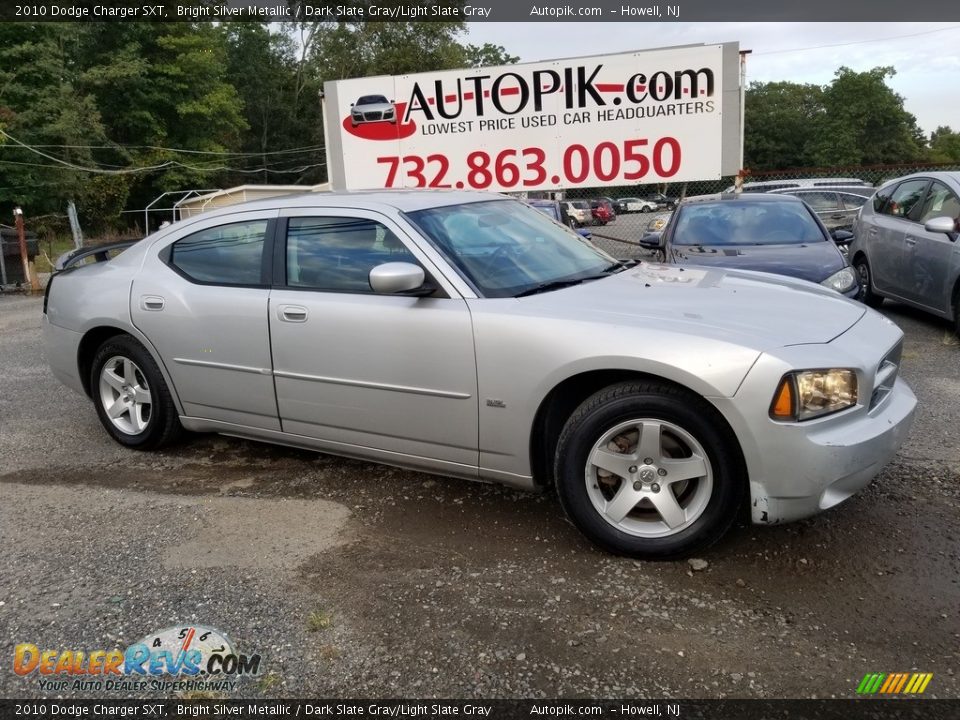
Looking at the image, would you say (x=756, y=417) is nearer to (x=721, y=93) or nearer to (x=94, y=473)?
(x=94, y=473)

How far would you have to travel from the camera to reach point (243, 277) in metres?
4.13

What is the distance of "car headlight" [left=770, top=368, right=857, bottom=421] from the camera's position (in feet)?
9.14

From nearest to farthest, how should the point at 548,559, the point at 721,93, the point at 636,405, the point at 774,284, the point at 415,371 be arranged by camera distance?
1. the point at 636,405
2. the point at 548,559
3. the point at 415,371
4. the point at 774,284
5. the point at 721,93

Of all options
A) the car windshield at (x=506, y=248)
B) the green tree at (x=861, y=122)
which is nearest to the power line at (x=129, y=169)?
the car windshield at (x=506, y=248)

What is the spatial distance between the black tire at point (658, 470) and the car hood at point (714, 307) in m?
0.28

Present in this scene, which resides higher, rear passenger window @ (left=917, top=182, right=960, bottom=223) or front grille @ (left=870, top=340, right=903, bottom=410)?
rear passenger window @ (left=917, top=182, right=960, bottom=223)

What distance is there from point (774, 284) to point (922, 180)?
4.95 m

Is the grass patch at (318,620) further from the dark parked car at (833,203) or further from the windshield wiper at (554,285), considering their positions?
the dark parked car at (833,203)

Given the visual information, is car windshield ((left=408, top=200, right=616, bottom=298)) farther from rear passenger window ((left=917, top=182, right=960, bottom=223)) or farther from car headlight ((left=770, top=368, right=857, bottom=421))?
rear passenger window ((left=917, top=182, right=960, bottom=223))

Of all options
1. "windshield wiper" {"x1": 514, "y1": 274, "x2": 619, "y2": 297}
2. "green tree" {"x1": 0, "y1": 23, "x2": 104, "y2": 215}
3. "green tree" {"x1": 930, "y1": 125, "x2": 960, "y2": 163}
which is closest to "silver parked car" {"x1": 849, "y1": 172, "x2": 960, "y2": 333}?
"windshield wiper" {"x1": 514, "y1": 274, "x2": 619, "y2": 297}

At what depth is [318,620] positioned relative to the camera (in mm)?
2787

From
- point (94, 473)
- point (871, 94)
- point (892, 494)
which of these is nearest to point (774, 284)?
point (892, 494)

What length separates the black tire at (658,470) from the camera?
292cm

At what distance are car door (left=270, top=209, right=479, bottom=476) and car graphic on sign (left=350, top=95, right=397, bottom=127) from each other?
6.46 m
